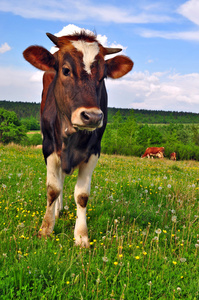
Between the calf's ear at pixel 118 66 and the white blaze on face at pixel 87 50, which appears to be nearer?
the white blaze on face at pixel 87 50

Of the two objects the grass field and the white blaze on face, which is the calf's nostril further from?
the grass field

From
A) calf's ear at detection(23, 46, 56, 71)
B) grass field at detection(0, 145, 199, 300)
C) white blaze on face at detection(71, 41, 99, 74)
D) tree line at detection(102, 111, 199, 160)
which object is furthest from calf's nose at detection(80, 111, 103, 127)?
tree line at detection(102, 111, 199, 160)

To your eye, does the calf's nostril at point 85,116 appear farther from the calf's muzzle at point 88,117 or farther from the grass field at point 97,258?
the grass field at point 97,258

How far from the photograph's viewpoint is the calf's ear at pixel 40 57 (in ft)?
14.4

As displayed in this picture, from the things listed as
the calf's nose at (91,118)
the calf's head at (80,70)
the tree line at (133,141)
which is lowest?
the tree line at (133,141)

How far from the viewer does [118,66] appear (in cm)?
478

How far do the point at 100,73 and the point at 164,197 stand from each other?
4311 millimetres

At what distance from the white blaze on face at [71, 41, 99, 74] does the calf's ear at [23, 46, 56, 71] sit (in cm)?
46

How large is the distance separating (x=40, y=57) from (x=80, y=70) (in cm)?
90

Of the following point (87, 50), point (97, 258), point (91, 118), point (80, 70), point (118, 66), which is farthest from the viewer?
point (118, 66)

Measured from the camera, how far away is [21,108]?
181375mm

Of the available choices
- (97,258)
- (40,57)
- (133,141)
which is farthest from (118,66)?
(133,141)

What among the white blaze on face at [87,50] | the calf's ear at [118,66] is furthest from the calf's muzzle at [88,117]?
the calf's ear at [118,66]

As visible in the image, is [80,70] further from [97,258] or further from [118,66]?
[97,258]
